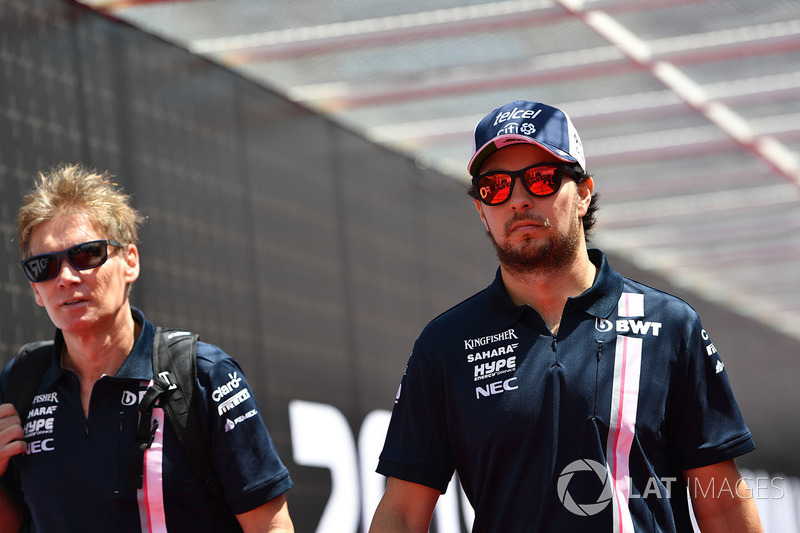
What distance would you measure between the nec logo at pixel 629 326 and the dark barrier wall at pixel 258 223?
2920 millimetres

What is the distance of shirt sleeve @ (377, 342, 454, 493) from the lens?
9.61 feet

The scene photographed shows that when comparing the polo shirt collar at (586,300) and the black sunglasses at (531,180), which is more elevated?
the black sunglasses at (531,180)

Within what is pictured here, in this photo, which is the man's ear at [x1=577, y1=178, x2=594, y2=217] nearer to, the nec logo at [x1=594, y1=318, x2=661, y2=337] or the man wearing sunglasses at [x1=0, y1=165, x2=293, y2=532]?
the nec logo at [x1=594, y1=318, x2=661, y2=337]

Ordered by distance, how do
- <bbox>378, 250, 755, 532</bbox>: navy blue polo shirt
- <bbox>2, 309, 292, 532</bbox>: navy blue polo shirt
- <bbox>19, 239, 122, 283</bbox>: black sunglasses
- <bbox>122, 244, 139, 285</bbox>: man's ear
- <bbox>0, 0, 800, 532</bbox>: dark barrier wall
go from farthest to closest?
<bbox>0, 0, 800, 532</bbox>: dark barrier wall → <bbox>122, 244, 139, 285</bbox>: man's ear → <bbox>19, 239, 122, 283</bbox>: black sunglasses → <bbox>2, 309, 292, 532</bbox>: navy blue polo shirt → <bbox>378, 250, 755, 532</bbox>: navy blue polo shirt

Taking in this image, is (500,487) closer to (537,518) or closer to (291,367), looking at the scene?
(537,518)

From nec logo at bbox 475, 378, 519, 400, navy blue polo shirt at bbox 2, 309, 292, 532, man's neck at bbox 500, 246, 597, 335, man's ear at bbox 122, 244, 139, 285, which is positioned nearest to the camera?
nec logo at bbox 475, 378, 519, 400

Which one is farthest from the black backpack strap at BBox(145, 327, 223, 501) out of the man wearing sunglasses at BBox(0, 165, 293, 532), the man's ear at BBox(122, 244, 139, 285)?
the man's ear at BBox(122, 244, 139, 285)

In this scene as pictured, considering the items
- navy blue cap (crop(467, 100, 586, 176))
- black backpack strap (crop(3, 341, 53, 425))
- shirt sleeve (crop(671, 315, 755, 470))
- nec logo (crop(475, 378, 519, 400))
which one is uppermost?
navy blue cap (crop(467, 100, 586, 176))

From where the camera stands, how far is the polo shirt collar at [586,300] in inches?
115

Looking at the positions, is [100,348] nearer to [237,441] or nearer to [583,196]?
[237,441]

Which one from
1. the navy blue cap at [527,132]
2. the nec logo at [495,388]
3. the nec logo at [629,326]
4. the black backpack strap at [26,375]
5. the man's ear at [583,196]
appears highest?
the navy blue cap at [527,132]

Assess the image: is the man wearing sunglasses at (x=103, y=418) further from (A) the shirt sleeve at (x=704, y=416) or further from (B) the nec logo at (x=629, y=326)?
(A) the shirt sleeve at (x=704, y=416)

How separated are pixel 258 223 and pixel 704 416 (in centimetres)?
449

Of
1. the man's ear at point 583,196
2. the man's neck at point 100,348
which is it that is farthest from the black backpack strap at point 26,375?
→ the man's ear at point 583,196
